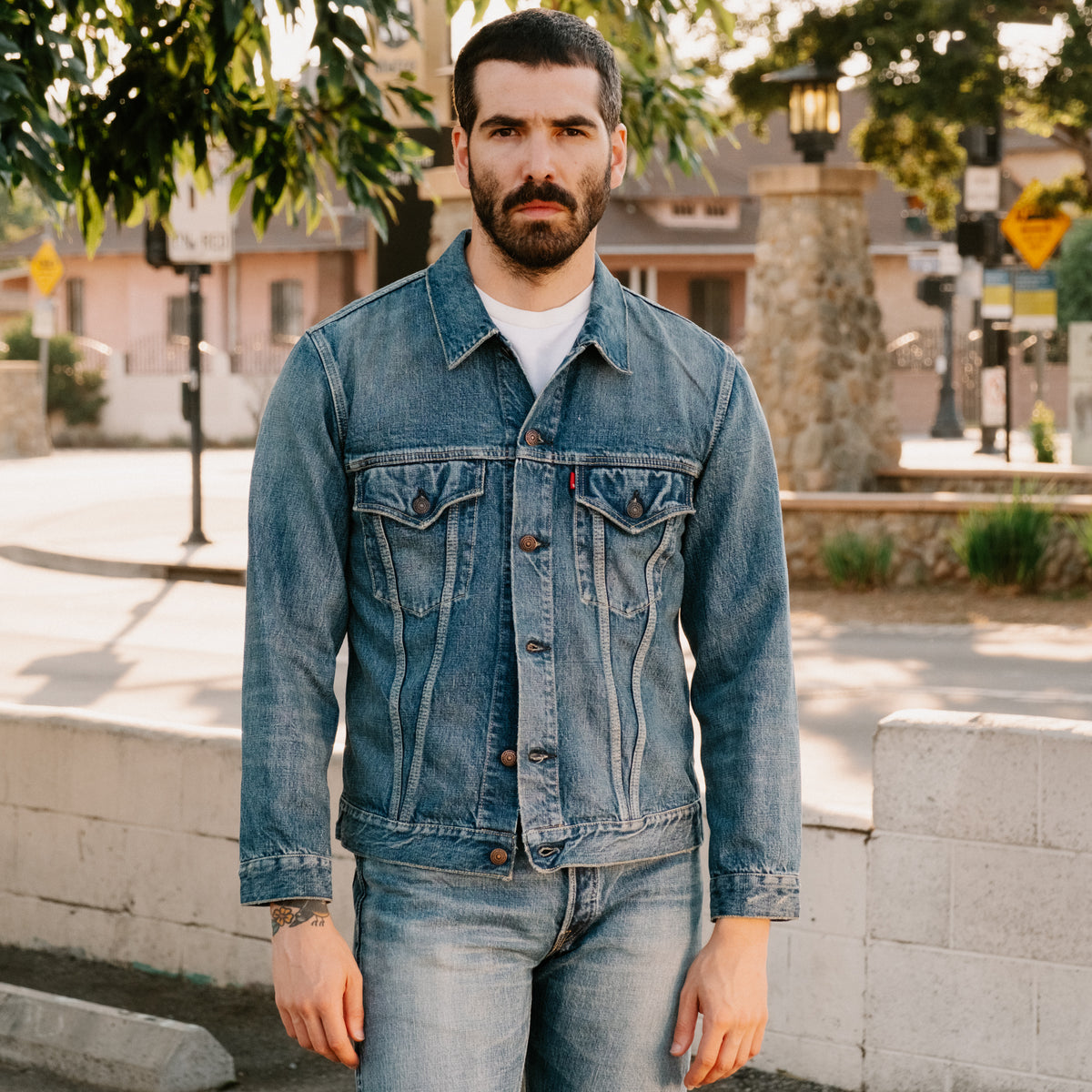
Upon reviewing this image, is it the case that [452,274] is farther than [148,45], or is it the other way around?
[148,45]

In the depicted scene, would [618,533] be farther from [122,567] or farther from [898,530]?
[122,567]

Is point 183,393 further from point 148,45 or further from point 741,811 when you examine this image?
point 741,811

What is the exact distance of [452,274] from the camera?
2391 mm

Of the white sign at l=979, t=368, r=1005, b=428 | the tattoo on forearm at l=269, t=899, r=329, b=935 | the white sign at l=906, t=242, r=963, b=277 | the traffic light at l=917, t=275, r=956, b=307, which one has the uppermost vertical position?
the white sign at l=906, t=242, r=963, b=277

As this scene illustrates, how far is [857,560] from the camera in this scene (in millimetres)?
13273

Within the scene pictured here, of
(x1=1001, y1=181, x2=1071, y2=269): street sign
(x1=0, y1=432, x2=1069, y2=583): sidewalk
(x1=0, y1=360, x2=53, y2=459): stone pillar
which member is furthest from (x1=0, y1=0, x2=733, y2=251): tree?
(x1=0, y1=360, x2=53, y2=459): stone pillar

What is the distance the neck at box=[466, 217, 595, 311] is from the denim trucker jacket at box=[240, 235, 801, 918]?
0.03 meters

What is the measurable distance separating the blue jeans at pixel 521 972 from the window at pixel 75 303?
46238 mm

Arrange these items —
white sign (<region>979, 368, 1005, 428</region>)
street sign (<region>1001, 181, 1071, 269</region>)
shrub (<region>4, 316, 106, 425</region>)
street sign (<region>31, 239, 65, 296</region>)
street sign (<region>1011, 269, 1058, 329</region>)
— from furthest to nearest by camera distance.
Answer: shrub (<region>4, 316, 106, 425</region>) → street sign (<region>31, 239, 65, 296</region>) → white sign (<region>979, 368, 1005, 428</region>) → street sign (<region>1001, 181, 1071, 269</region>) → street sign (<region>1011, 269, 1058, 329</region>)

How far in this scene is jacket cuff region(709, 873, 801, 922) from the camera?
7.64 ft

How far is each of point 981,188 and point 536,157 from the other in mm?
20442

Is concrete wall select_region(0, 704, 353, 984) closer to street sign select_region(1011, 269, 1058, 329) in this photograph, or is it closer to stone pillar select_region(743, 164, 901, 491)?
stone pillar select_region(743, 164, 901, 491)

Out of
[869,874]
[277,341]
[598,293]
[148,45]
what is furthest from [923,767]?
[277,341]

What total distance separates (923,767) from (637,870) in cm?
189
